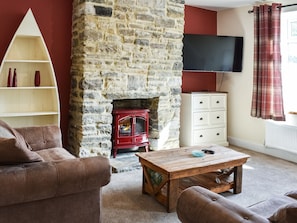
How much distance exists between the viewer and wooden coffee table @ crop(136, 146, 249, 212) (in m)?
2.75

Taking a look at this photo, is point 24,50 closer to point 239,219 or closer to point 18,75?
point 18,75

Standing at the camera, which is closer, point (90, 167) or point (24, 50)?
point (90, 167)

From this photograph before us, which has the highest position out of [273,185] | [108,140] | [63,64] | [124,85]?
[63,64]

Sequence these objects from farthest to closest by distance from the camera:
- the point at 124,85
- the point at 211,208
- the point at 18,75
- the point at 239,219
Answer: the point at 124,85, the point at 18,75, the point at 211,208, the point at 239,219

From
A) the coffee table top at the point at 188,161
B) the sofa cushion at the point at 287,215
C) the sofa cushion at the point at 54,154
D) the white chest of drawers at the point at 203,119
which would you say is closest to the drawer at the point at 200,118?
the white chest of drawers at the point at 203,119

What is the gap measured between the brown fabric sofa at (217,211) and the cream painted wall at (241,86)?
3.54 meters

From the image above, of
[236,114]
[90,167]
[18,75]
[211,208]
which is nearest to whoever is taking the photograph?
[211,208]

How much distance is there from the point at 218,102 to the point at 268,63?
1.06m

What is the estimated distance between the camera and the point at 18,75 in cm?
400

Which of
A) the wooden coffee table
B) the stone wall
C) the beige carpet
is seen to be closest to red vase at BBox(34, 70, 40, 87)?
the stone wall

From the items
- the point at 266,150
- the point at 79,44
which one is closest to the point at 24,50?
the point at 79,44

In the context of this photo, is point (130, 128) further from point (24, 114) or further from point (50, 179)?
point (50, 179)

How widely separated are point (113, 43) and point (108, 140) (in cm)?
135

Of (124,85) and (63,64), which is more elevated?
(63,64)
